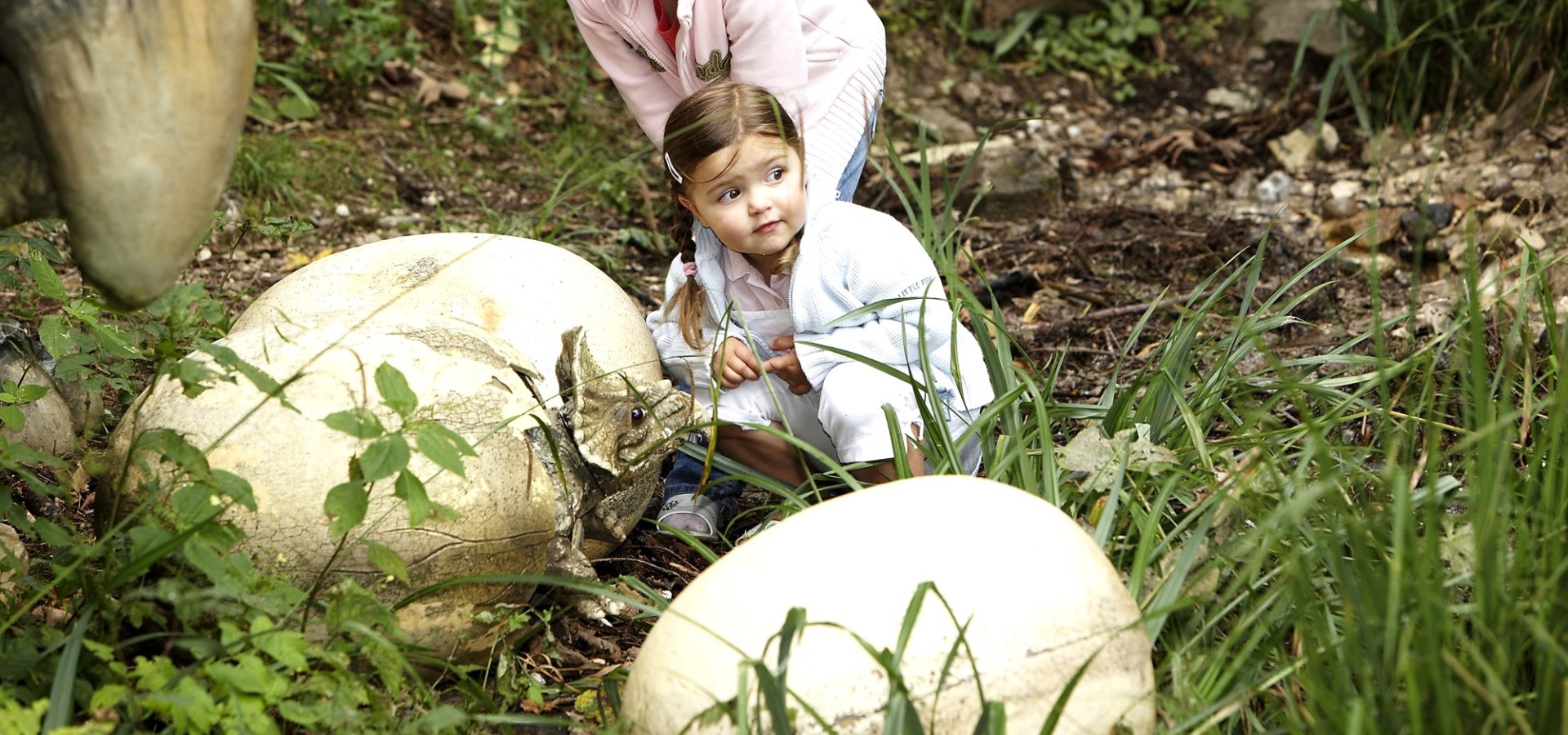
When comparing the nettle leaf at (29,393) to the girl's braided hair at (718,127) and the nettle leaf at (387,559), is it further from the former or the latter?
the girl's braided hair at (718,127)

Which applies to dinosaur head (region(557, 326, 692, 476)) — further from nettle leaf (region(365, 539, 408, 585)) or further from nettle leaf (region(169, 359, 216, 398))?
nettle leaf (region(169, 359, 216, 398))

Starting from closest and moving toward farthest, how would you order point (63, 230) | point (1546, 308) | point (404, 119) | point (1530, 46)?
point (1546, 308) < point (63, 230) < point (1530, 46) < point (404, 119)

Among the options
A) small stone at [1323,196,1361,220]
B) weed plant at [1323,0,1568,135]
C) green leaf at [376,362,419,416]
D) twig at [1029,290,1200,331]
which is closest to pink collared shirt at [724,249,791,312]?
twig at [1029,290,1200,331]

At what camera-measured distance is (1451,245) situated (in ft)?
14.3

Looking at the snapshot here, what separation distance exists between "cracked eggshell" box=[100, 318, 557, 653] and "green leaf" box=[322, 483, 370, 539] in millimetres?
217

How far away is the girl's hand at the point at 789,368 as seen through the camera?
3.07 m

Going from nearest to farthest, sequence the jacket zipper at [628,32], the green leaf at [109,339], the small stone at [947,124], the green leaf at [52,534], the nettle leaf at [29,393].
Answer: the green leaf at [52,534]
the nettle leaf at [29,393]
the green leaf at [109,339]
the jacket zipper at [628,32]
the small stone at [947,124]

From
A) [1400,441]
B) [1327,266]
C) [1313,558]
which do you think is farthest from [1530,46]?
[1313,558]

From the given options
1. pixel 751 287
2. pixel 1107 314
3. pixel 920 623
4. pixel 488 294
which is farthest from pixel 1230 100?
pixel 920 623

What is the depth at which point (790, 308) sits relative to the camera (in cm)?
307

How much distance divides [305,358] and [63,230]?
2.19m

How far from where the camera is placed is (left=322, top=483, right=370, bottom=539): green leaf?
76.0 inches

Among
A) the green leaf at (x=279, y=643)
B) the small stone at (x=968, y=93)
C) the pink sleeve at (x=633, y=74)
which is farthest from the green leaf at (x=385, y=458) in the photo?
the small stone at (x=968, y=93)

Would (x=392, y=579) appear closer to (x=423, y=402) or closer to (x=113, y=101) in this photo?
(x=423, y=402)
